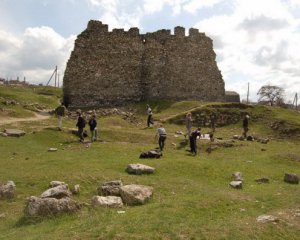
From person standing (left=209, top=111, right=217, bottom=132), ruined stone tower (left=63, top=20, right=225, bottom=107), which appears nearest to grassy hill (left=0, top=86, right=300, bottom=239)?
person standing (left=209, top=111, right=217, bottom=132)

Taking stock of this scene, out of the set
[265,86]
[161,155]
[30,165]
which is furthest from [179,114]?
[265,86]

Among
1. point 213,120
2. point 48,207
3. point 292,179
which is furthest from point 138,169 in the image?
point 213,120

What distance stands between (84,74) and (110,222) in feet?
117

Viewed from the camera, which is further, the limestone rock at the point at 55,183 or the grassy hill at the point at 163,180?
the limestone rock at the point at 55,183

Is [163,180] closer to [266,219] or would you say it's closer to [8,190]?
[266,219]

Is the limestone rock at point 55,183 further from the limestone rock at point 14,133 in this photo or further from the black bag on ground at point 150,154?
the limestone rock at point 14,133

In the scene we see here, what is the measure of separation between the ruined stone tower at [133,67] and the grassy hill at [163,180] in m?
8.83

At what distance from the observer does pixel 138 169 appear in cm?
2059

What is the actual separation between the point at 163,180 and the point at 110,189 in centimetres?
360

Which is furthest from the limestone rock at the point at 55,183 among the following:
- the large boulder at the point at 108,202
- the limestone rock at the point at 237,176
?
the limestone rock at the point at 237,176

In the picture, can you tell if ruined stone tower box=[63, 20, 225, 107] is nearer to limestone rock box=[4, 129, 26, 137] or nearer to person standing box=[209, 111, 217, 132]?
person standing box=[209, 111, 217, 132]

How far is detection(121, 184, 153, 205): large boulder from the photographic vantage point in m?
15.9

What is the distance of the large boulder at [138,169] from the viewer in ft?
67.5

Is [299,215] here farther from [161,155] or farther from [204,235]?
[161,155]
